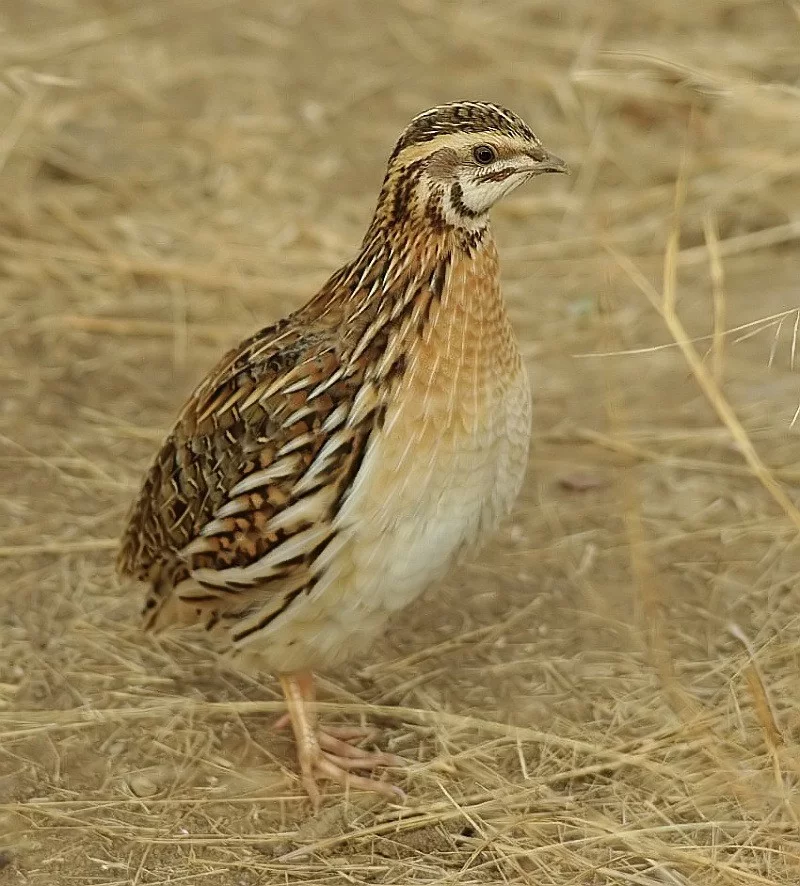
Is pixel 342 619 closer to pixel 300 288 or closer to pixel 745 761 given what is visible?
pixel 745 761

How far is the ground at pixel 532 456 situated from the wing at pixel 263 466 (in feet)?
1.92

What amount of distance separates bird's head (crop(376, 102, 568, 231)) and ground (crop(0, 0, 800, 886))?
57cm

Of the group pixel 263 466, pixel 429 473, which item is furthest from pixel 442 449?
pixel 263 466

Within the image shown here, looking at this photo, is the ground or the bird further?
the ground

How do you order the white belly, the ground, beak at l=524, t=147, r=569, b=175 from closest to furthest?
the white belly → beak at l=524, t=147, r=569, b=175 → the ground

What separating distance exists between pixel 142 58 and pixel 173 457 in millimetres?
4298

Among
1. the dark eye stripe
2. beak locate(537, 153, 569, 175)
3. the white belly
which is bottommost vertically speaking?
the white belly

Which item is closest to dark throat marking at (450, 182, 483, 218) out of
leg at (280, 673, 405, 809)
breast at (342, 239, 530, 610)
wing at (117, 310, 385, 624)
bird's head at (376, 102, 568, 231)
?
bird's head at (376, 102, 568, 231)

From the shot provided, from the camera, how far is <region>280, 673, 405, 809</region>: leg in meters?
3.89

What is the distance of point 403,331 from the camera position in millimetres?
3514

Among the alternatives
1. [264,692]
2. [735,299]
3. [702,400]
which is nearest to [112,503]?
[264,692]

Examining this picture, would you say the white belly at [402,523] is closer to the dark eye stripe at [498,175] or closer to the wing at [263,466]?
the wing at [263,466]

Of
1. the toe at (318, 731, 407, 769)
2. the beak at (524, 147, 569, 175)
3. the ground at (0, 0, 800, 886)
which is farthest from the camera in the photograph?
the toe at (318, 731, 407, 769)

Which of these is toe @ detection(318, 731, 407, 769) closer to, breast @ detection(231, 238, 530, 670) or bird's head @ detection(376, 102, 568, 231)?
breast @ detection(231, 238, 530, 670)
